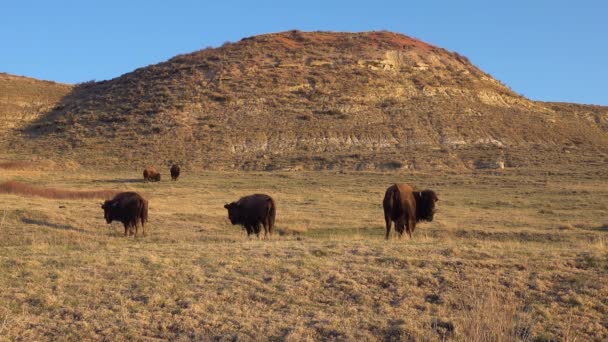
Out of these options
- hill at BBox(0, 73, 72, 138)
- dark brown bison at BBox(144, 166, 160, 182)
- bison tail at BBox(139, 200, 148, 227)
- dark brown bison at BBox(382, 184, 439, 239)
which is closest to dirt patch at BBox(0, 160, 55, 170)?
dark brown bison at BBox(144, 166, 160, 182)

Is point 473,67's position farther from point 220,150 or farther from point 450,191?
point 450,191

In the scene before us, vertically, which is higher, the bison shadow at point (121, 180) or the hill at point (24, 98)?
the hill at point (24, 98)

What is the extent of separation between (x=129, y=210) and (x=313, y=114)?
153ft

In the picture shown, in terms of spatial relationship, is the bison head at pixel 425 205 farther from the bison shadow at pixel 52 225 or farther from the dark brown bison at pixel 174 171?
the dark brown bison at pixel 174 171

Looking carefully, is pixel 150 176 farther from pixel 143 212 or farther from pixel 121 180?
pixel 143 212

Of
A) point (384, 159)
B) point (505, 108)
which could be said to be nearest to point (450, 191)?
point (384, 159)

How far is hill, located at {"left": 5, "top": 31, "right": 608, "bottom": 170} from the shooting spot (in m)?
57.5

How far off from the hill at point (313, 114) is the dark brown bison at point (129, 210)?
107 feet

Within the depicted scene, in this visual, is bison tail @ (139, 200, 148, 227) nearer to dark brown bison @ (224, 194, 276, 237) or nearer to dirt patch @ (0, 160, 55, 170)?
dark brown bison @ (224, 194, 276, 237)

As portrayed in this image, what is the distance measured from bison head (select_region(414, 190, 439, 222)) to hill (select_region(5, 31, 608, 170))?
107ft

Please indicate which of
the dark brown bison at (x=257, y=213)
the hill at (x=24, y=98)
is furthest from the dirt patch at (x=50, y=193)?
the hill at (x=24, y=98)

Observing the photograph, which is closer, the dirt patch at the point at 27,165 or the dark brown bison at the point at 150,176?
the dark brown bison at the point at 150,176

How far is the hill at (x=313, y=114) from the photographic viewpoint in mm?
57469

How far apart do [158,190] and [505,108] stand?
156 feet
